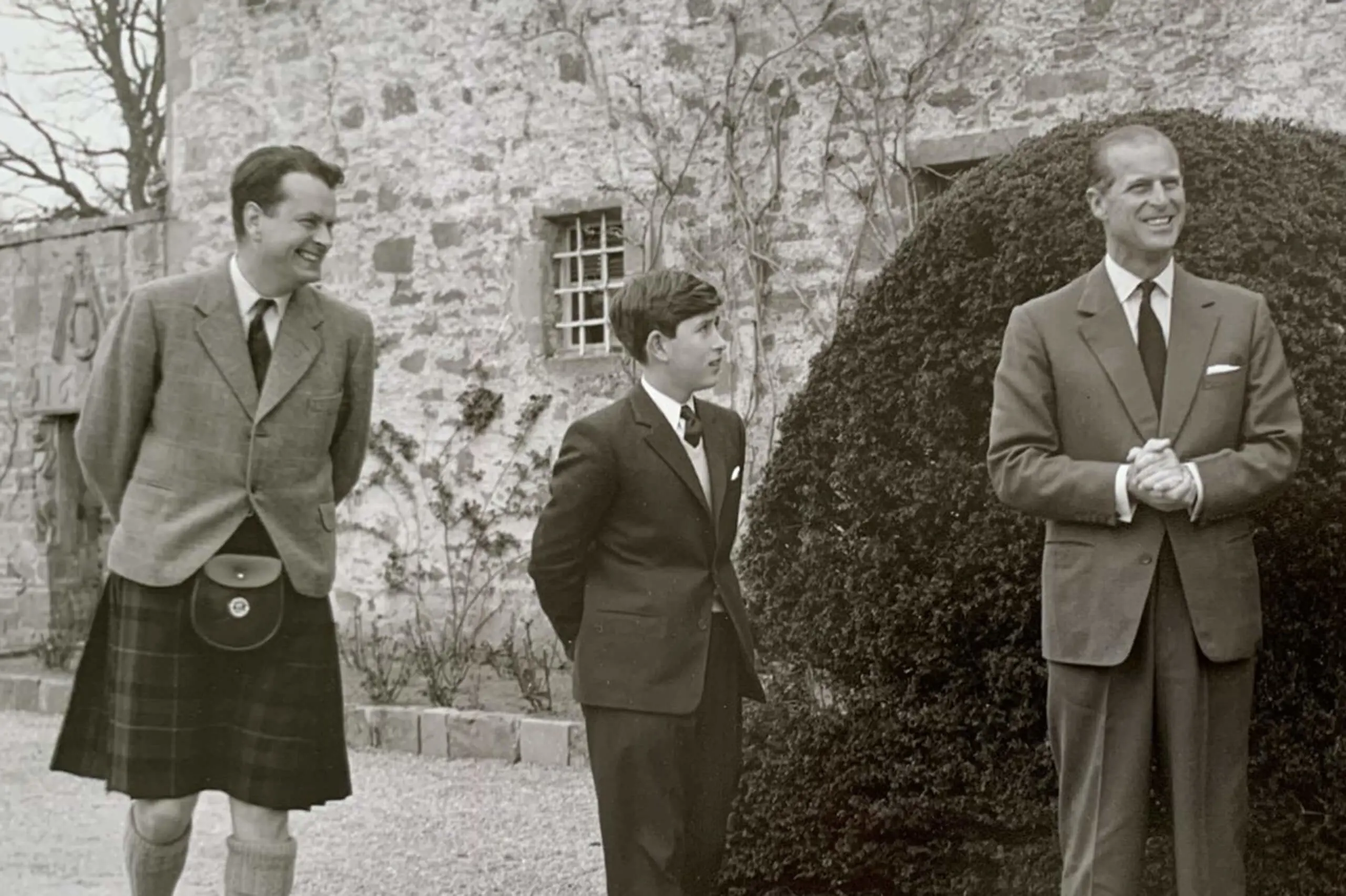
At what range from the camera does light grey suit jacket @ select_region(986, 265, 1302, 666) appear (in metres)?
3.31

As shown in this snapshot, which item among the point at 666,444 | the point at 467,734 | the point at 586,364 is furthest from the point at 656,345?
the point at 586,364

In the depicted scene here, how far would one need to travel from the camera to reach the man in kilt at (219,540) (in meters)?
3.86

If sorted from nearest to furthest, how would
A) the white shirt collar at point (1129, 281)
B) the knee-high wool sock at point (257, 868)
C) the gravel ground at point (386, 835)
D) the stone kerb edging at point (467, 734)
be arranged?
the white shirt collar at point (1129, 281), the knee-high wool sock at point (257, 868), the gravel ground at point (386, 835), the stone kerb edging at point (467, 734)

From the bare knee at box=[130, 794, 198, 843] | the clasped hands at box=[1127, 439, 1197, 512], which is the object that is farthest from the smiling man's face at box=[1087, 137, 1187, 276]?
the bare knee at box=[130, 794, 198, 843]

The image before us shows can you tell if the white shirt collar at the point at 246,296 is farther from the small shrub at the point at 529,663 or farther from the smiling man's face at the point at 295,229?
the small shrub at the point at 529,663

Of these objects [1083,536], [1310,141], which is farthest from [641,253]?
[1083,536]

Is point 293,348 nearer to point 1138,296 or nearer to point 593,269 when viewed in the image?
point 1138,296

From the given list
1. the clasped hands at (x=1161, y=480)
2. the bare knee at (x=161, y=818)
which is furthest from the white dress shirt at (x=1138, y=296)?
the bare knee at (x=161, y=818)

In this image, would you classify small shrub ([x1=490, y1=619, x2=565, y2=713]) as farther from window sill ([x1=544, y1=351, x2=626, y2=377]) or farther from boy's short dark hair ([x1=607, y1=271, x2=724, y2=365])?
boy's short dark hair ([x1=607, y1=271, x2=724, y2=365])

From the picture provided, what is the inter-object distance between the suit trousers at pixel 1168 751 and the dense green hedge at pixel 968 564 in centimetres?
57

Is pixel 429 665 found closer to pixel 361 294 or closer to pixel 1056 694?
pixel 361 294

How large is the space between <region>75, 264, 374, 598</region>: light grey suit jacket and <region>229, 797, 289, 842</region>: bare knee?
1.55ft

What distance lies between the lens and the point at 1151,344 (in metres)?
3.48

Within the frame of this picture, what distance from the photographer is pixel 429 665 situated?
28.7 ft
